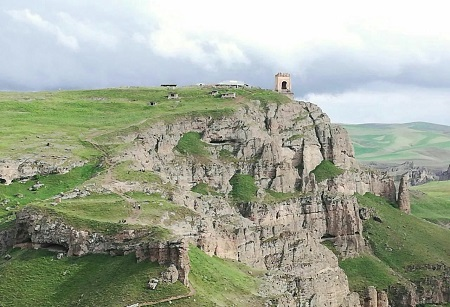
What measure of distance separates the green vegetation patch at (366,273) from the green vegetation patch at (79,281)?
7251 centimetres

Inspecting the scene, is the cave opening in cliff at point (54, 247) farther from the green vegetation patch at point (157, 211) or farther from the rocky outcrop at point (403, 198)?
the rocky outcrop at point (403, 198)

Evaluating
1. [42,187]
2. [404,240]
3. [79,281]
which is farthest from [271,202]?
[79,281]

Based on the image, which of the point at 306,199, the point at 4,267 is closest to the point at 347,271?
the point at 306,199

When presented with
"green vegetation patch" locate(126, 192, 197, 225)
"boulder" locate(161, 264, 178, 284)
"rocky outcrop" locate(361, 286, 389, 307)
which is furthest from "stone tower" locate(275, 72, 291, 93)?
"boulder" locate(161, 264, 178, 284)

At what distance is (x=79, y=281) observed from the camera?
7869cm

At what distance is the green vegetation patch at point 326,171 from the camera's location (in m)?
163

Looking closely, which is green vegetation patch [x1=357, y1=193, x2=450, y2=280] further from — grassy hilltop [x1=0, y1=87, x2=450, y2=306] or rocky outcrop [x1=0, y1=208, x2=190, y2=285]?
rocky outcrop [x1=0, y1=208, x2=190, y2=285]

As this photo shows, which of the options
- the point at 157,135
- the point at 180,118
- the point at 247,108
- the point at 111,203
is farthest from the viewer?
the point at 247,108

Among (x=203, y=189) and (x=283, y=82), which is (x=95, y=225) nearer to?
(x=203, y=189)

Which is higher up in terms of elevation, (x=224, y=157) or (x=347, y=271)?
(x=224, y=157)

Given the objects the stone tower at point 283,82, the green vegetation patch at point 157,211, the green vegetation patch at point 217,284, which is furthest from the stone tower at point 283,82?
the green vegetation patch at point 217,284

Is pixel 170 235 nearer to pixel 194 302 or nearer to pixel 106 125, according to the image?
pixel 194 302

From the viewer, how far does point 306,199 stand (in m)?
151

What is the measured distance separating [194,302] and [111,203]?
941 inches
